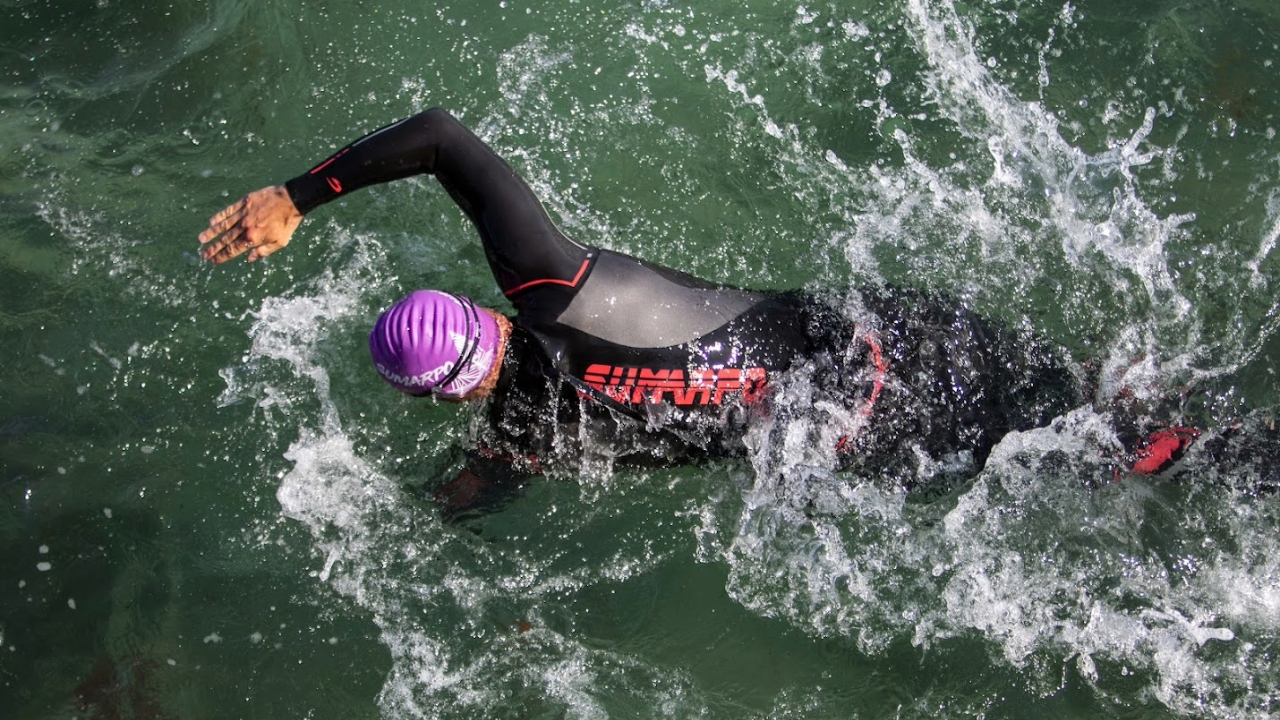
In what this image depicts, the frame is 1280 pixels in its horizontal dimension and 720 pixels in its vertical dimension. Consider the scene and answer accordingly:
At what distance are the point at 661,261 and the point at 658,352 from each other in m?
1.74

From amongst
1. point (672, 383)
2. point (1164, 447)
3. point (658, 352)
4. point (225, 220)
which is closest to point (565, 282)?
point (658, 352)

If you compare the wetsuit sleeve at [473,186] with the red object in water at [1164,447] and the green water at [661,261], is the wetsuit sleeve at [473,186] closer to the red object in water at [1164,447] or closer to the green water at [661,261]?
the green water at [661,261]

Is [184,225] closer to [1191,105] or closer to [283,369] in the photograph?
[283,369]

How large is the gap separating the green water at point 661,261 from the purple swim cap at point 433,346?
1131 millimetres

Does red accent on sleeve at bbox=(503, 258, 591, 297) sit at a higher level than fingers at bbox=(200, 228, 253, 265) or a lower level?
lower

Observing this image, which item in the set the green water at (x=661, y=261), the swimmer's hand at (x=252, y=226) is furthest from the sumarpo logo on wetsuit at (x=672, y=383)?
the swimmer's hand at (x=252, y=226)

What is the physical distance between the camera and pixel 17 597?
4.68 m

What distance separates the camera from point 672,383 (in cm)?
362

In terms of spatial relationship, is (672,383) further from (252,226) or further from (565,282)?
(252,226)

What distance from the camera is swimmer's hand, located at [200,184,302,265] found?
3705 mm

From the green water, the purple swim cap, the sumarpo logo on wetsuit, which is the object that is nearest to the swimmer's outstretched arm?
the purple swim cap

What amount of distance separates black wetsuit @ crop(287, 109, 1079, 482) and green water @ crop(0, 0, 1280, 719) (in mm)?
230

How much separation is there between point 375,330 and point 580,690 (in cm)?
193

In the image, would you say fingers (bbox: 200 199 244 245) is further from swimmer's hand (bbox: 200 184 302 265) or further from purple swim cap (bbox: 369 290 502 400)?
purple swim cap (bbox: 369 290 502 400)
